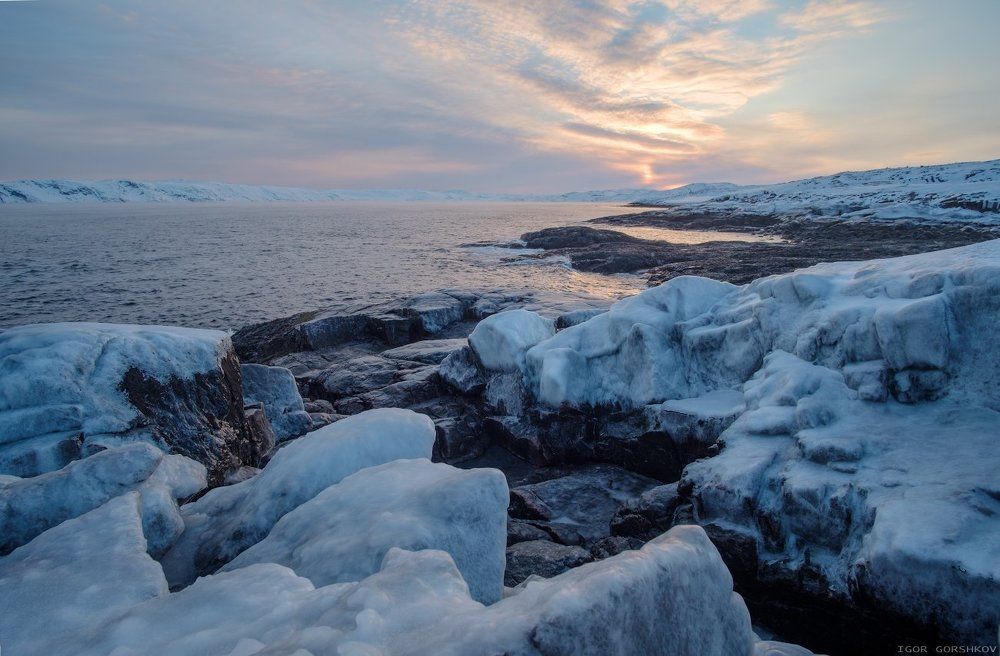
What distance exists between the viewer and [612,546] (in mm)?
6695

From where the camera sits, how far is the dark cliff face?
23.8ft

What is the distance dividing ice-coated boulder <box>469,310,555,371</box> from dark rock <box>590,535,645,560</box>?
462cm

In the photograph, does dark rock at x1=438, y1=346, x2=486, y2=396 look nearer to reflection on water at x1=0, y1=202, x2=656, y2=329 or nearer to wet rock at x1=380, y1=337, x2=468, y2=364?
wet rock at x1=380, y1=337, x2=468, y2=364

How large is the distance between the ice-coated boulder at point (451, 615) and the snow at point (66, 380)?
4.34 metres

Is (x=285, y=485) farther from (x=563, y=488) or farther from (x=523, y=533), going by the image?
(x=563, y=488)

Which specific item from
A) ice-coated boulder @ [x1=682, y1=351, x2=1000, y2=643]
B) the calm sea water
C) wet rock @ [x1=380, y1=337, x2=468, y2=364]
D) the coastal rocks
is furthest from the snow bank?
the calm sea water

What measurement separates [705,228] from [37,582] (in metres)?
62.3

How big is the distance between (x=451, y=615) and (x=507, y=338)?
27.1 feet

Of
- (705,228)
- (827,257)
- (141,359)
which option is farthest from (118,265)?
(705,228)

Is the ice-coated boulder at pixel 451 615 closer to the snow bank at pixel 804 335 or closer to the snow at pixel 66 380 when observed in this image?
the snow at pixel 66 380

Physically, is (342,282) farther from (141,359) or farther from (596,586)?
(596,586)

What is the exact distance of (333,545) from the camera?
14.1 ft

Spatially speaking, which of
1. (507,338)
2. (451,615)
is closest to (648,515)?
(451,615)

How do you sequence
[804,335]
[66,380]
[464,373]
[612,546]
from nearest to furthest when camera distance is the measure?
[612,546], [66,380], [804,335], [464,373]
